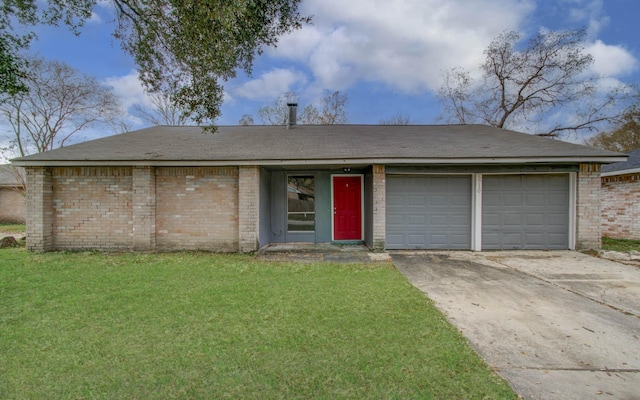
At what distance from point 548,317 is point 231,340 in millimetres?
4056

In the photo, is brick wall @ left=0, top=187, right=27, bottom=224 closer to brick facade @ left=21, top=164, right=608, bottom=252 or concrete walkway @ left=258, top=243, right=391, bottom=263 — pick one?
brick facade @ left=21, top=164, right=608, bottom=252

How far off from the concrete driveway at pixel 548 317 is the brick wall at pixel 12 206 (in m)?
23.8

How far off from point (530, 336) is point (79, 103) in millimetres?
24532

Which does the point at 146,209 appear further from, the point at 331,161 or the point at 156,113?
the point at 156,113

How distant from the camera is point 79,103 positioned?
1834cm

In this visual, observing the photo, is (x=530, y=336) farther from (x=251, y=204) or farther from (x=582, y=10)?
(x=582, y=10)

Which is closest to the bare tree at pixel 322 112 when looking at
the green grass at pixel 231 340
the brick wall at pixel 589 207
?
the brick wall at pixel 589 207

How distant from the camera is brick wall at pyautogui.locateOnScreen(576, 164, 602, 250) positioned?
7914mm

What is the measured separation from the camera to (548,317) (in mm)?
3818

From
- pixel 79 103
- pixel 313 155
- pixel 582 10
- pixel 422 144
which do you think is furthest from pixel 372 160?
pixel 79 103

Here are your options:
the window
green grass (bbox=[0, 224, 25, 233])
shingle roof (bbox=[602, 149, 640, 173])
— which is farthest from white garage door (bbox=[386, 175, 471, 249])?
green grass (bbox=[0, 224, 25, 233])

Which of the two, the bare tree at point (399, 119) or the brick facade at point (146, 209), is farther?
the bare tree at point (399, 119)

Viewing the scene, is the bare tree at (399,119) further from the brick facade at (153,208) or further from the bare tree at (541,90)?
the brick facade at (153,208)

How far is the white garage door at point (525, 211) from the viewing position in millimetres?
8188
